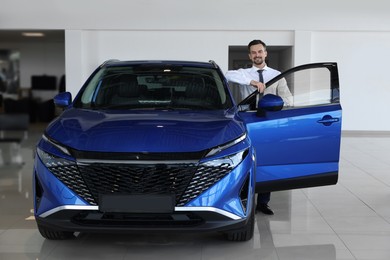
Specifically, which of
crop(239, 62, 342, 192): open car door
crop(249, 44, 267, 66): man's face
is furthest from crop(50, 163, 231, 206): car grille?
crop(249, 44, 267, 66): man's face

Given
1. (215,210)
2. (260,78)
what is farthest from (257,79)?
(215,210)

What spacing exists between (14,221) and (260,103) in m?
2.17

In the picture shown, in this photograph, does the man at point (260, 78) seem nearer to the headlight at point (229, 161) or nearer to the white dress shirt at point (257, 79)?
the white dress shirt at point (257, 79)

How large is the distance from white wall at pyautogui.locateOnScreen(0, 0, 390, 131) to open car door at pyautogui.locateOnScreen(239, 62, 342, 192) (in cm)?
726

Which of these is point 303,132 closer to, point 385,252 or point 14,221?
point 385,252

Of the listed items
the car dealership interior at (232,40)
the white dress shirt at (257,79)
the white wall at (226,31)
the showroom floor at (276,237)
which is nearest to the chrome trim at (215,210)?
the showroom floor at (276,237)

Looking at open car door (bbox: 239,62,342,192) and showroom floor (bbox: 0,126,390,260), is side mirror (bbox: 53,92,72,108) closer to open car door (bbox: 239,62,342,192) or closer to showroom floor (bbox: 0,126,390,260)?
showroom floor (bbox: 0,126,390,260)

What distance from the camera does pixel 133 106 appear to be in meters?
3.68

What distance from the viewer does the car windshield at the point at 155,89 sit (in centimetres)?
375

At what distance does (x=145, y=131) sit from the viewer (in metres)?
3.05

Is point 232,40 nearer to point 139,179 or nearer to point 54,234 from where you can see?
point 54,234

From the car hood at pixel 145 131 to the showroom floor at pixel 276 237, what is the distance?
2.54 feet

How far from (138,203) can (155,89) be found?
120cm

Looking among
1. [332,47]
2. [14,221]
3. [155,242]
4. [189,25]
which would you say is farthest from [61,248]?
[332,47]
